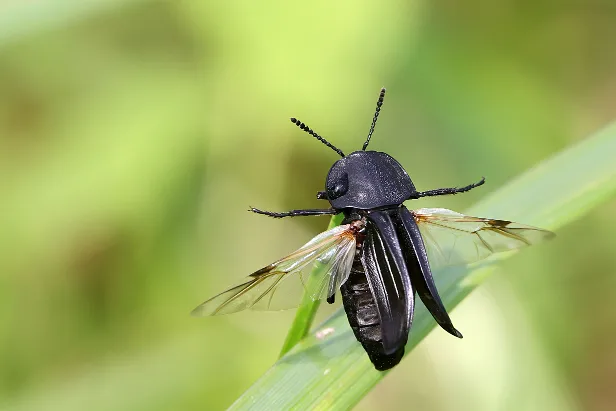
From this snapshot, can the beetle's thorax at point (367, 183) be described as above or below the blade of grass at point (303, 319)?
above

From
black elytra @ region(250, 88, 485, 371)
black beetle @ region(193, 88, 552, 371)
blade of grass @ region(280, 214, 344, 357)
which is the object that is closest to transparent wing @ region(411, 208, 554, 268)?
black beetle @ region(193, 88, 552, 371)

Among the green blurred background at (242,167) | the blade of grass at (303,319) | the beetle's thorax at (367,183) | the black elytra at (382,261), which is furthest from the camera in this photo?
the green blurred background at (242,167)

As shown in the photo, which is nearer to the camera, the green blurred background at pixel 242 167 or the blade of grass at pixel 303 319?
the blade of grass at pixel 303 319

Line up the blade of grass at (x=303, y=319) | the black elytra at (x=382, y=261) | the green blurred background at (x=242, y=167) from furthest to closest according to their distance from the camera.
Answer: the green blurred background at (x=242, y=167)
the blade of grass at (x=303, y=319)
the black elytra at (x=382, y=261)

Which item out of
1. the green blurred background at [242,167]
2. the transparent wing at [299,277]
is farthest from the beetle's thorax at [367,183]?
the green blurred background at [242,167]

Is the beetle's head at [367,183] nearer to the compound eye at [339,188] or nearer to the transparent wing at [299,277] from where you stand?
the compound eye at [339,188]

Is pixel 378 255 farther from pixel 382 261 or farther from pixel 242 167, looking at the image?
pixel 242 167

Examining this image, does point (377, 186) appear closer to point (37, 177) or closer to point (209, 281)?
point (209, 281)
